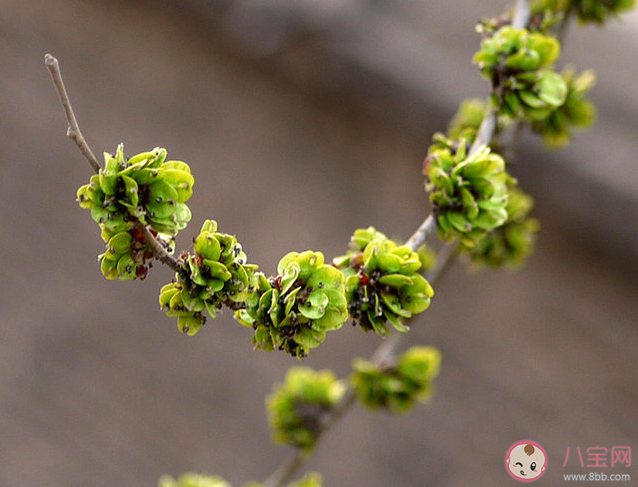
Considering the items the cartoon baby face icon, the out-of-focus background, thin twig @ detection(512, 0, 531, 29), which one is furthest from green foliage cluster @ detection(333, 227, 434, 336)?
the out-of-focus background

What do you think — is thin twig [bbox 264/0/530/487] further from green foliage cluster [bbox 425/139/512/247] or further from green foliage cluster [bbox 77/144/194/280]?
green foliage cluster [bbox 77/144/194/280]

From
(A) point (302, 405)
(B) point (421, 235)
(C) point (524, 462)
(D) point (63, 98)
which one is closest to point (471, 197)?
(B) point (421, 235)

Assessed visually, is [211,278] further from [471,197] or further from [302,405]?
[302,405]

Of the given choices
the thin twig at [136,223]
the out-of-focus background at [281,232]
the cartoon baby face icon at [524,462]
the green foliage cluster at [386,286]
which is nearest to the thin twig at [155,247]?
the thin twig at [136,223]

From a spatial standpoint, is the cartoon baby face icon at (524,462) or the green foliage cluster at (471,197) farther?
the cartoon baby face icon at (524,462)

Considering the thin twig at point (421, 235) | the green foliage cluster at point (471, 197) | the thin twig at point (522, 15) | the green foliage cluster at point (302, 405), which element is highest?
the thin twig at point (522, 15)

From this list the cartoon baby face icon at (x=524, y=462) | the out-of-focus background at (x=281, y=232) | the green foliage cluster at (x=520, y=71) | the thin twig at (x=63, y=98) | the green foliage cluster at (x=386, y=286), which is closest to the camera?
the thin twig at (x=63, y=98)

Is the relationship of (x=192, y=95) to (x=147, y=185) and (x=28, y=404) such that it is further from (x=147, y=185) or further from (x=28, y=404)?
(x=147, y=185)

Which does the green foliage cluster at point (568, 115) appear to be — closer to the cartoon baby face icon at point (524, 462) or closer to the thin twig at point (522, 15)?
the thin twig at point (522, 15)
